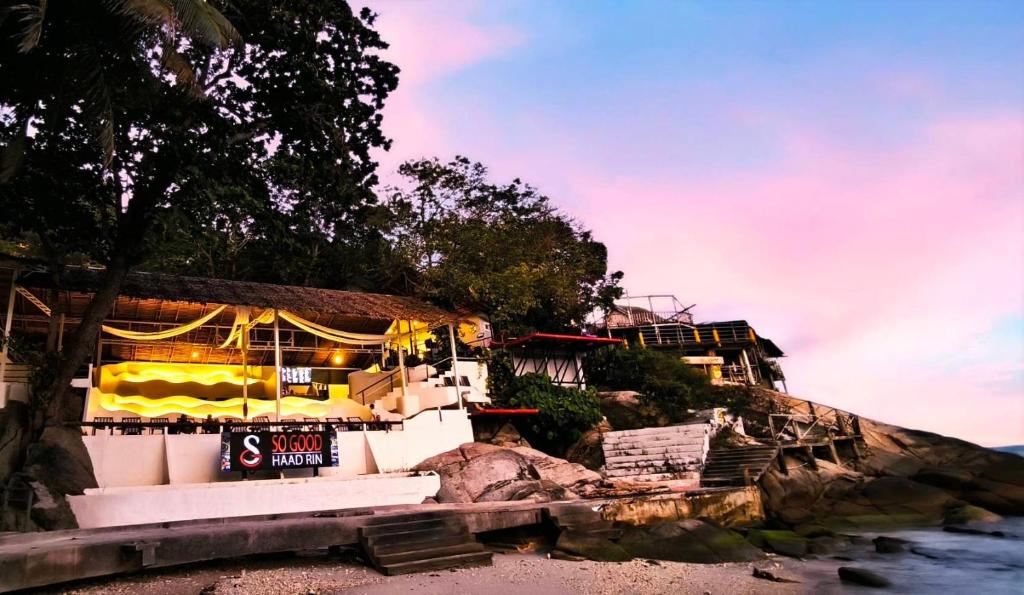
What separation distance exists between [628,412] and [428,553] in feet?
54.1

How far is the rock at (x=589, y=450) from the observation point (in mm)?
21734

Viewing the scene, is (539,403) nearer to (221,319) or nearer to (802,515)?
(802,515)

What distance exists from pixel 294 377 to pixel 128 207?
856 centimetres

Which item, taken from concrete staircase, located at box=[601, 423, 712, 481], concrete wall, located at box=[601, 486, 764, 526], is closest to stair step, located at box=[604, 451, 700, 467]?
concrete staircase, located at box=[601, 423, 712, 481]

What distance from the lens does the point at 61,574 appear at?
7.86m

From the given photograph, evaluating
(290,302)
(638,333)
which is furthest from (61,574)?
(638,333)

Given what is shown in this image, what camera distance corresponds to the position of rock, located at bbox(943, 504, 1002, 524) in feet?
61.1

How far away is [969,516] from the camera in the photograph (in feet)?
61.4

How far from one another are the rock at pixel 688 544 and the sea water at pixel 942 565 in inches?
52.9

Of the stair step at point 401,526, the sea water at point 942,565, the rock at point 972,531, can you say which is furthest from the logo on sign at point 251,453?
the rock at point 972,531

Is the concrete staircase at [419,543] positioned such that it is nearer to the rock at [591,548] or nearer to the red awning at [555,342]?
the rock at [591,548]

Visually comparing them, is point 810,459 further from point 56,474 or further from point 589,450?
point 56,474

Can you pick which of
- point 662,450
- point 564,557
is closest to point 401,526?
point 564,557

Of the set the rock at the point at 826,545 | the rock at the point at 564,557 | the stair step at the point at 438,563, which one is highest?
the stair step at the point at 438,563
